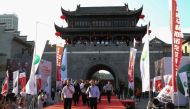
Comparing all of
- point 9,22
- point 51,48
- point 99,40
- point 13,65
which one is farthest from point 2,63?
point 9,22

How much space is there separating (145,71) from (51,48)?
32.1 metres

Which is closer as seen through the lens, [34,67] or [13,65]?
[34,67]

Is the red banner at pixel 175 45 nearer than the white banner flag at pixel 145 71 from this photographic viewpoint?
Yes

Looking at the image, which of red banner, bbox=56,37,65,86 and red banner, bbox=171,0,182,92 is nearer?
red banner, bbox=171,0,182,92

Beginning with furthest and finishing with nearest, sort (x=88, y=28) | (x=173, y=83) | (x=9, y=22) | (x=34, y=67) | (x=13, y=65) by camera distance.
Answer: (x=9, y=22) → (x=88, y=28) → (x=13, y=65) → (x=34, y=67) → (x=173, y=83)

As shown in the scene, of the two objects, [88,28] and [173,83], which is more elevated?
[88,28]

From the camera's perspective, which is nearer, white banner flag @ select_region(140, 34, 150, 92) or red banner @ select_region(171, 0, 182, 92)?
red banner @ select_region(171, 0, 182, 92)

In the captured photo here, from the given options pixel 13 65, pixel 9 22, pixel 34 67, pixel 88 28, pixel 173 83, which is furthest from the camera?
pixel 9 22

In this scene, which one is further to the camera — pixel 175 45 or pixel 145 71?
pixel 145 71

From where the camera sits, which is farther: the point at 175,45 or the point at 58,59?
the point at 58,59

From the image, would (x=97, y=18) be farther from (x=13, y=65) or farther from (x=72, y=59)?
(x=13, y=65)

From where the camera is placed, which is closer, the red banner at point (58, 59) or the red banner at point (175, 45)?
the red banner at point (175, 45)

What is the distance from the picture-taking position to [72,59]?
4634 centimetres

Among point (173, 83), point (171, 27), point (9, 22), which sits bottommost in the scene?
point (173, 83)
